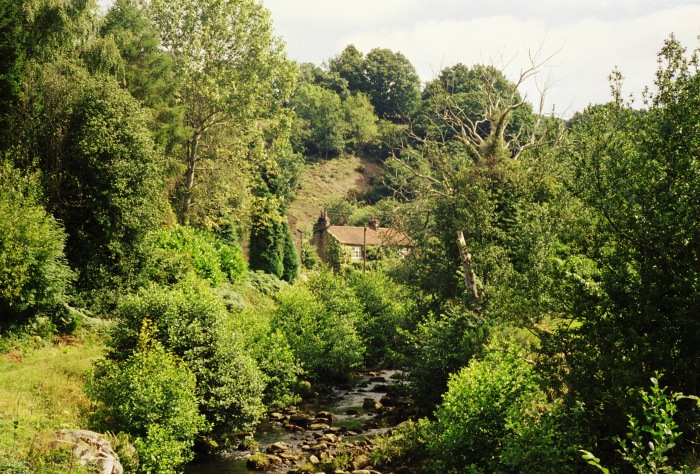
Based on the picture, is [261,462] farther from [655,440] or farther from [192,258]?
[192,258]

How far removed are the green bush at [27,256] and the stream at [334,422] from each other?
7.97 meters

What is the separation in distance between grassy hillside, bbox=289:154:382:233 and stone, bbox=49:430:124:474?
7580 centimetres

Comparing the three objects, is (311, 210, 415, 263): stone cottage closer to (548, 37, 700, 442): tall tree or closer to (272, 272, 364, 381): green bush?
(272, 272, 364, 381): green bush

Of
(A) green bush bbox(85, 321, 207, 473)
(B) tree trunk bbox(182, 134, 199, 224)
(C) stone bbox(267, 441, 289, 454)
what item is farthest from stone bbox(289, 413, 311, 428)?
(B) tree trunk bbox(182, 134, 199, 224)

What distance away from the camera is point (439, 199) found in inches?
988

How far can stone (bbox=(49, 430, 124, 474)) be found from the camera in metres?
12.0

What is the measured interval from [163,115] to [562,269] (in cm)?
2607

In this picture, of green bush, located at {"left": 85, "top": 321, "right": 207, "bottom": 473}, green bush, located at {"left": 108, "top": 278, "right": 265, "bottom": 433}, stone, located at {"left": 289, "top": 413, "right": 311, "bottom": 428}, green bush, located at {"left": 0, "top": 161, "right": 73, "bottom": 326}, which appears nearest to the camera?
green bush, located at {"left": 85, "top": 321, "right": 207, "bottom": 473}

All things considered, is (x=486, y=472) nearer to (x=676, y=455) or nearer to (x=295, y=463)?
(x=676, y=455)

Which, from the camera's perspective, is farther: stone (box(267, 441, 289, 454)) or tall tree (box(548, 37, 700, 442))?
stone (box(267, 441, 289, 454))

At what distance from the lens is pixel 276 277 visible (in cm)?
4469

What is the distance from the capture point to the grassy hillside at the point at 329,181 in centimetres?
9412

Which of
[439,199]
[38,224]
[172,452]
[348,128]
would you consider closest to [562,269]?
[172,452]

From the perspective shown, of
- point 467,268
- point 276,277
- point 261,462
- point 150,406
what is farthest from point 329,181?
point 150,406
